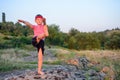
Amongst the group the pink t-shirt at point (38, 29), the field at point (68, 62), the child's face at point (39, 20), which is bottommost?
the field at point (68, 62)

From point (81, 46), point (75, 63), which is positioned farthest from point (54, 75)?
point (81, 46)

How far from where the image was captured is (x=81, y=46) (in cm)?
6388

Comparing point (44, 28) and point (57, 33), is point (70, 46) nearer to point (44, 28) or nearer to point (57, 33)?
point (57, 33)

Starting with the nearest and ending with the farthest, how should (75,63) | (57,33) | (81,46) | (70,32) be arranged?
1. (75,63)
2. (81,46)
3. (57,33)
4. (70,32)

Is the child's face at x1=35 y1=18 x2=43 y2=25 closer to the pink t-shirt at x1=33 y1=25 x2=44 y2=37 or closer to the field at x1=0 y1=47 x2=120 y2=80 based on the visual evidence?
the pink t-shirt at x1=33 y1=25 x2=44 y2=37

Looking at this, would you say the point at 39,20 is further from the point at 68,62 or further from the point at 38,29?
the point at 68,62

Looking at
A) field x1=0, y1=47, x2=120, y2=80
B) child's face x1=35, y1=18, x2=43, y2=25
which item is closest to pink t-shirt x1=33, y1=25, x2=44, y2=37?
child's face x1=35, y1=18, x2=43, y2=25

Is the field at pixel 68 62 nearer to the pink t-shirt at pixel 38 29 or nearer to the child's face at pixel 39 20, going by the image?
the pink t-shirt at pixel 38 29

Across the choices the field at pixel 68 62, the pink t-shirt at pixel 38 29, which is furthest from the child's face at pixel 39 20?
the field at pixel 68 62

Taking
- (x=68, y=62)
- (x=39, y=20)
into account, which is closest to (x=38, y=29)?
(x=39, y=20)

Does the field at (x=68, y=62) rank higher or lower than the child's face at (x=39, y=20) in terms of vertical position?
lower

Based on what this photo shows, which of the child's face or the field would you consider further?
the field

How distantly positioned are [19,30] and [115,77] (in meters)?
57.2

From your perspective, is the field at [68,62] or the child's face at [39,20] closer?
the child's face at [39,20]
